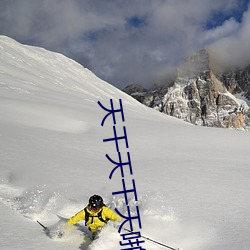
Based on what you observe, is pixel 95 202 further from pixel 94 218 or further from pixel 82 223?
pixel 82 223

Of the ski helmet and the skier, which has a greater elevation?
the ski helmet

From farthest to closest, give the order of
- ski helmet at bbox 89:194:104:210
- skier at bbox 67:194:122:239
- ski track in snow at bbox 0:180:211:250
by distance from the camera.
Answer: skier at bbox 67:194:122:239
ski helmet at bbox 89:194:104:210
ski track in snow at bbox 0:180:211:250

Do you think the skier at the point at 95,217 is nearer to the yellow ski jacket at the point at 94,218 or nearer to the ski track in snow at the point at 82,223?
the yellow ski jacket at the point at 94,218

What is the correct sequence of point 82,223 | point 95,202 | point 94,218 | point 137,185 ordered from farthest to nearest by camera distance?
1. point 137,185
2. point 82,223
3. point 94,218
4. point 95,202

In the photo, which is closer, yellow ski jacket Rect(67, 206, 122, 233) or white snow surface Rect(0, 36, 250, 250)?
white snow surface Rect(0, 36, 250, 250)

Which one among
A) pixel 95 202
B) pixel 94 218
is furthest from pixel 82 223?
pixel 95 202

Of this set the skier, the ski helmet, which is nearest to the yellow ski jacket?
the skier

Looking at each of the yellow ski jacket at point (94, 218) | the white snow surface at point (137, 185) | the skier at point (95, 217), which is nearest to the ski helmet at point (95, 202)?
the skier at point (95, 217)

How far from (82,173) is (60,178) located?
0.72 metres

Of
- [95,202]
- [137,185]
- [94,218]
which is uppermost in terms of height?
[137,185]

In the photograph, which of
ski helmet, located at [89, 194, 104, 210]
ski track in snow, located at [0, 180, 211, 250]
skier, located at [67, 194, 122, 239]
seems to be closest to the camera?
ski track in snow, located at [0, 180, 211, 250]

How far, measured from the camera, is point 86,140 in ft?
43.0

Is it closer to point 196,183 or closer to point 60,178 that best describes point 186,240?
point 196,183

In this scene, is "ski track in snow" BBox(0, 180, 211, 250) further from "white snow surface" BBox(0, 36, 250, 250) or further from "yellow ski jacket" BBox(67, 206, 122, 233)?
"yellow ski jacket" BBox(67, 206, 122, 233)
